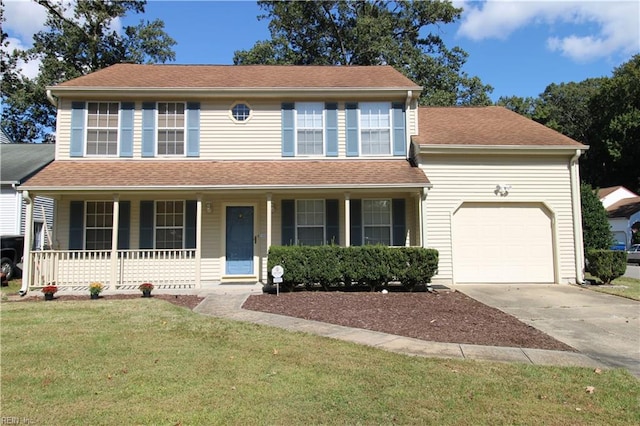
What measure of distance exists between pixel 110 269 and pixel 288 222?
4.97 meters

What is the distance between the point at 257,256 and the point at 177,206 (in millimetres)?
2749

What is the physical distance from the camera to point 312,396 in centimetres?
418

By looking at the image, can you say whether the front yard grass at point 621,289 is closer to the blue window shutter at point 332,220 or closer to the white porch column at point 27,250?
the blue window shutter at point 332,220

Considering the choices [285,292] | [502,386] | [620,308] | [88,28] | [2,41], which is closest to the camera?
[502,386]

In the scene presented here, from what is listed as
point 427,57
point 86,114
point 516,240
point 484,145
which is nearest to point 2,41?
point 86,114

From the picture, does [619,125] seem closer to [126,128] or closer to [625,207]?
[625,207]

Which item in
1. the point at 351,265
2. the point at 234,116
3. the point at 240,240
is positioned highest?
the point at 234,116

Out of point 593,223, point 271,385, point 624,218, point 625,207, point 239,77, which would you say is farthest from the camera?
point 625,207

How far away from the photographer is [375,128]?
13.3 metres

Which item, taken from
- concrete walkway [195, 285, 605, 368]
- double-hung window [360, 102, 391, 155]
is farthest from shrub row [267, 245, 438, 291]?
double-hung window [360, 102, 391, 155]

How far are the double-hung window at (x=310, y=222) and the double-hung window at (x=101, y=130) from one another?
5.76m

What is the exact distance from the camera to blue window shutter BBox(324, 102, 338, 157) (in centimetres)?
1320

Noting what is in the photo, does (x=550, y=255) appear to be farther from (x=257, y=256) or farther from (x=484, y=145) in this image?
(x=257, y=256)

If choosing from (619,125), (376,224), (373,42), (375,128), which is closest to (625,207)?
(619,125)
